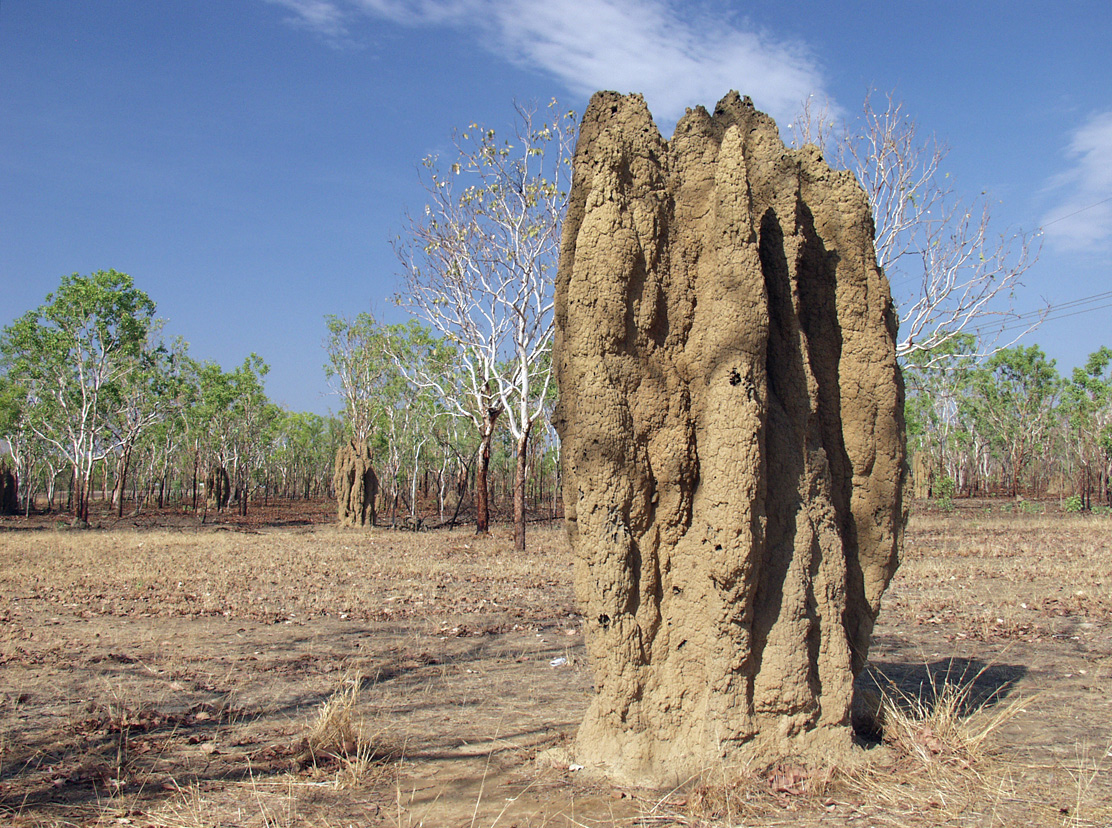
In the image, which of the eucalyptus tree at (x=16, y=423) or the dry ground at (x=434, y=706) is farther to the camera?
the eucalyptus tree at (x=16, y=423)

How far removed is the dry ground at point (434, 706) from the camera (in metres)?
3.87

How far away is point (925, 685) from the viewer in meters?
6.30

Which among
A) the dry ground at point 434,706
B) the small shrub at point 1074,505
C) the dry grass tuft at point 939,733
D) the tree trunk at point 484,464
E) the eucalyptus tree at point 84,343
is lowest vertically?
the dry ground at point 434,706

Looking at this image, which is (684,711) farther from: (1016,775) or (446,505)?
(446,505)

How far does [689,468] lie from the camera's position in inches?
170

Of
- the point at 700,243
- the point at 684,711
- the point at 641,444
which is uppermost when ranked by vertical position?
the point at 700,243

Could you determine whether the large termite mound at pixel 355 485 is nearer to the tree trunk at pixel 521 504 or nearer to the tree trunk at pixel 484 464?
the tree trunk at pixel 484 464

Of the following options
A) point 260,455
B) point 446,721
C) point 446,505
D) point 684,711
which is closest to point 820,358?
point 684,711

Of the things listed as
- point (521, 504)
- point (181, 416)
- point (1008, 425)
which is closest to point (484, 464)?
point (521, 504)

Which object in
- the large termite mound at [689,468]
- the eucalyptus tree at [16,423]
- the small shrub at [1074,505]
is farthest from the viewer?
the eucalyptus tree at [16,423]

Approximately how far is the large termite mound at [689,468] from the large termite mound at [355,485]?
21.3 metres

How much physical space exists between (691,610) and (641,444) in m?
0.95

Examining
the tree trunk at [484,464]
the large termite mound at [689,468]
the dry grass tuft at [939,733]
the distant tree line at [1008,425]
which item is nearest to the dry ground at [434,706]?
the dry grass tuft at [939,733]

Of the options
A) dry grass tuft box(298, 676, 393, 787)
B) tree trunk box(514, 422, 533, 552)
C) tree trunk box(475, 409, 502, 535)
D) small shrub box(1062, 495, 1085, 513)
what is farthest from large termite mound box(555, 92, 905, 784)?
small shrub box(1062, 495, 1085, 513)
